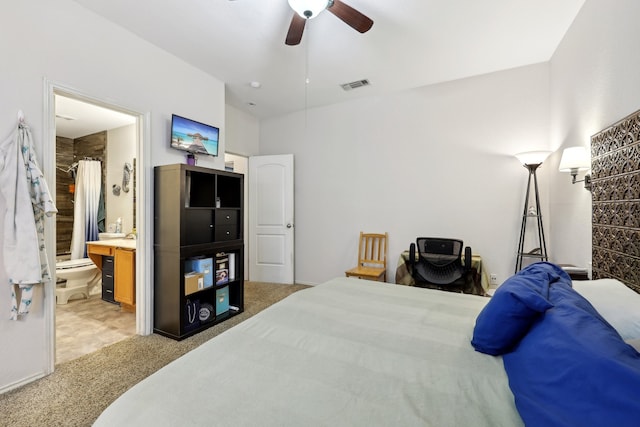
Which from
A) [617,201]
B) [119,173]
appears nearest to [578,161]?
[617,201]

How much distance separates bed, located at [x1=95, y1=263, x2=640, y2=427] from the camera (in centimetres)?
79

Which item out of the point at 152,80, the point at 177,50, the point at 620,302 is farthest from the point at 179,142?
the point at 620,302

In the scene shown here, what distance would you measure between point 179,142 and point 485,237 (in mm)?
3703

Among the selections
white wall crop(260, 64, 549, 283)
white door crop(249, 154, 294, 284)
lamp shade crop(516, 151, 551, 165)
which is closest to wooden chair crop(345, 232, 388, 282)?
white wall crop(260, 64, 549, 283)

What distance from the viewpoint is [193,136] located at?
119 inches

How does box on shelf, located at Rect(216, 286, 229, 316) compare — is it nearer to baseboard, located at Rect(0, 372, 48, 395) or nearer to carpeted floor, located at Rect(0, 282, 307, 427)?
carpeted floor, located at Rect(0, 282, 307, 427)

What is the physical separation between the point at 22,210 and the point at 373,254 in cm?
354

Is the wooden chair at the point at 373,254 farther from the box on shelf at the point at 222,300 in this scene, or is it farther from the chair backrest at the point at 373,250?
the box on shelf at the point at 222,300

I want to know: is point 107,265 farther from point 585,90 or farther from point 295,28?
point 585,90

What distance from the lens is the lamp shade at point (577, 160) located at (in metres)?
2.12

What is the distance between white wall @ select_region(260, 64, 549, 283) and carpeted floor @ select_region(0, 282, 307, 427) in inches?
93.1

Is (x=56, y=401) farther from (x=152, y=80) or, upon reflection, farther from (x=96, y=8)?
(x=96, y=8)

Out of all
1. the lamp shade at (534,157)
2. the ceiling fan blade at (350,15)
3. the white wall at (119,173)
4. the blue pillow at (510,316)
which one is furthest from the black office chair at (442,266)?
the white wall at (119,173)

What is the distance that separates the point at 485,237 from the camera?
338cm
